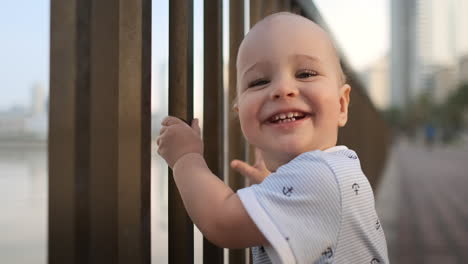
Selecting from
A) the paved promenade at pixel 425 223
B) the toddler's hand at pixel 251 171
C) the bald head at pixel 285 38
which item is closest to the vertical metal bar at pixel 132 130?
the bald head at pixel 285 38

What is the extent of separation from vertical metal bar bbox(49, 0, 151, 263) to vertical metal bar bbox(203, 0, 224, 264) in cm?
36

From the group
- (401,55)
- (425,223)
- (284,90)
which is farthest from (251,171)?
(401,55)

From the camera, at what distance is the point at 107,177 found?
760 mm

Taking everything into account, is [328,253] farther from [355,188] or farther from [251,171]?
[251,171]

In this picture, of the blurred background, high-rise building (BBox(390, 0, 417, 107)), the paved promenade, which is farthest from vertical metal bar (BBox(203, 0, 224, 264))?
Result: high-rise building (BBox(390, 0, 417, 107))

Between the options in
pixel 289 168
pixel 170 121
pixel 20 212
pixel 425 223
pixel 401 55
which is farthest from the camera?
pixel 401 55

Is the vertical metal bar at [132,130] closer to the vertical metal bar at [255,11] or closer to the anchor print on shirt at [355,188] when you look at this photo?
the anchor print on shirt at [355,188]

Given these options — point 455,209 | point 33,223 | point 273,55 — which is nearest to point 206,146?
point 273,55

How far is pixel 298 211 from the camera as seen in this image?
30.1 inches

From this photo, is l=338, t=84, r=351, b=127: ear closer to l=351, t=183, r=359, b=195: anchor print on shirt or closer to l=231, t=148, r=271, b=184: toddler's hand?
l=351, t=183, r=359, b=195: anchor print on shirt

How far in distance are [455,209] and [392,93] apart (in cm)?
3963

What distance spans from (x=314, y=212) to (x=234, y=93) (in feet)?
2.22

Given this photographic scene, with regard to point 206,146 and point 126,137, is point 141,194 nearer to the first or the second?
point 126,137

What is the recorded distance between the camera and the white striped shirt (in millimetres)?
748
